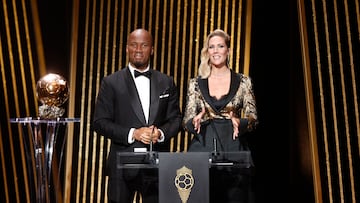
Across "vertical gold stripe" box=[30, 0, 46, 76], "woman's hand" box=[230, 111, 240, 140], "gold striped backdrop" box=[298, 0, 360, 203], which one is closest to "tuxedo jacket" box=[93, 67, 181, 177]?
"woman's hand" box=[230, 111, 240, 140]

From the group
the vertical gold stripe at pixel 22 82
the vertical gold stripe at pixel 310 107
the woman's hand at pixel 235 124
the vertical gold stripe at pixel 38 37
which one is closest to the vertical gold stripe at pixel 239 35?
the vertical gold stripe at pixel 310 107

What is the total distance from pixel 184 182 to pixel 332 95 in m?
1.97

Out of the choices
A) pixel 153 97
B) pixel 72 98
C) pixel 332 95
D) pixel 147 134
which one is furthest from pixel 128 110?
pixel 332 95

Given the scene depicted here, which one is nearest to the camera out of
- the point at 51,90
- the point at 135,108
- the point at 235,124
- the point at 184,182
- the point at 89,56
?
the point at 184,182

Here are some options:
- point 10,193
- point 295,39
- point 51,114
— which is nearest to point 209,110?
point 51,114

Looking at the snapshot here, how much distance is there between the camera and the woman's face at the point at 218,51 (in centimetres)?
341

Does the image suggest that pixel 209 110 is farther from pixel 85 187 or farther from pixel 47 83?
pixel 85 187

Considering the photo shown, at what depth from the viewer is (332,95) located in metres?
4.31

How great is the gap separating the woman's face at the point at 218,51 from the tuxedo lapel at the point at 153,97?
1.19ft

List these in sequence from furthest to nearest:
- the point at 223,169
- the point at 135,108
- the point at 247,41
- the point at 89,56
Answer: the point at 89,56, the point at 247,41, the point at 135,108, the point at 223,169

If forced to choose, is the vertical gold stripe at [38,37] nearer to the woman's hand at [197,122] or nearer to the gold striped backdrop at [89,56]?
the gold striped backdrop at [89,56]

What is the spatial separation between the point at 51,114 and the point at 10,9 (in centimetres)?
127

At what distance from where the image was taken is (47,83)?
3609 millimetres

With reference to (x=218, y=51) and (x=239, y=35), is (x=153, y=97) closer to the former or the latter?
(x=218, y=51)
